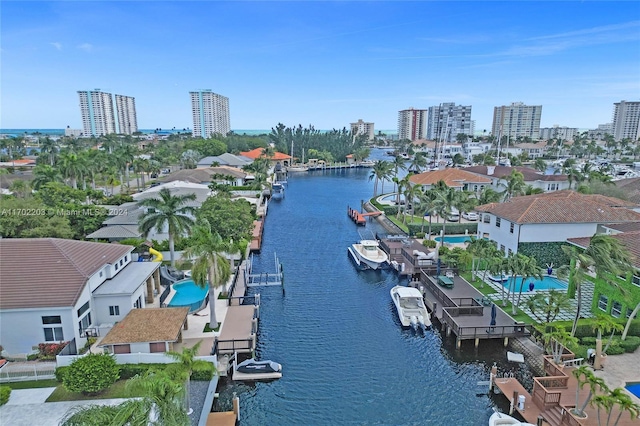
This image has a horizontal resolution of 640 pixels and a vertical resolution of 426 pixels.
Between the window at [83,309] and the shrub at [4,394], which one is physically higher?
the window at [83,309]

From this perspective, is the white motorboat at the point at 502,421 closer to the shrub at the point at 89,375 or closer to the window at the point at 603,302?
the window at the point at 603,302

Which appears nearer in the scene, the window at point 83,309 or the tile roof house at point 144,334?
the tile roof house at point 144,334

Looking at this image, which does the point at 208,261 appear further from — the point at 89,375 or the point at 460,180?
the point at 460,180

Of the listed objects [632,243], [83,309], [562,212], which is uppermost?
[562,212]

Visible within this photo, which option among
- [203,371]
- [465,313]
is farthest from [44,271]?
[465,313]

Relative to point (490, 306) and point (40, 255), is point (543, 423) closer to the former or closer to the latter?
point (490, 306)

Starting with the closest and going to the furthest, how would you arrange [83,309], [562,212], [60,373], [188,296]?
[60,373]
[83,309]
[188,296]
[562,212]

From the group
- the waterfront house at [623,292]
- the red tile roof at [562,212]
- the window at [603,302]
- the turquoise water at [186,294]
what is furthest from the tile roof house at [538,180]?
the turquoise water at [186,294]
